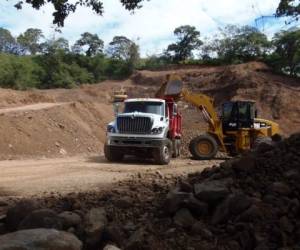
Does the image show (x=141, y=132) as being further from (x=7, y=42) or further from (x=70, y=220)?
(x=7, y=42)

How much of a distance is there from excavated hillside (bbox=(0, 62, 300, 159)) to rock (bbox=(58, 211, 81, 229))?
16.5m

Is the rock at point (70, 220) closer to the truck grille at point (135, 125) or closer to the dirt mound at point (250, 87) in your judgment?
the truck grille at point (135, 125)

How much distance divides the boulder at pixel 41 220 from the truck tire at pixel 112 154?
1273 centimetres

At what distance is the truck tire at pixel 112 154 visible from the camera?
20.4 metres

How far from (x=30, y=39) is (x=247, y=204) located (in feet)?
250

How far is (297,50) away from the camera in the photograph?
1793 inches

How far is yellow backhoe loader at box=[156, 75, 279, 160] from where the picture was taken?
2247 cm

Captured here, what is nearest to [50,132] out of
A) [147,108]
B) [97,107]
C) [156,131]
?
[147,108]

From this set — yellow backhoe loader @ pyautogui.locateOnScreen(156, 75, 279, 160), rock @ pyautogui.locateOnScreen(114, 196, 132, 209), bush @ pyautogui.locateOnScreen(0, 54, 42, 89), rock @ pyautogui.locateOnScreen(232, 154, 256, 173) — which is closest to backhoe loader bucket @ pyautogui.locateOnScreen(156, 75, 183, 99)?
yellow backhoe loader @ pyautogui.locateOnScreen(156, 75, 279, 160)

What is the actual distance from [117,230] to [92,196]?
2325mm

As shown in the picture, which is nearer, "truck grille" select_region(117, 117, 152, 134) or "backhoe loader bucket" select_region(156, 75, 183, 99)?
"truck grille" select_region(117, 117, 152, 134)

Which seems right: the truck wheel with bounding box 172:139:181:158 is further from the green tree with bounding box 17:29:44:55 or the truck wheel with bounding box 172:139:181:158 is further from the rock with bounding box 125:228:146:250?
the green tree with bounding box 17:29:44:55

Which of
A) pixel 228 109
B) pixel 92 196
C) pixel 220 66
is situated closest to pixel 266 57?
pixel 220 66

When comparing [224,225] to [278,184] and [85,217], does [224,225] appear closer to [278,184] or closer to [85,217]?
[278,184]
